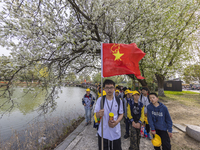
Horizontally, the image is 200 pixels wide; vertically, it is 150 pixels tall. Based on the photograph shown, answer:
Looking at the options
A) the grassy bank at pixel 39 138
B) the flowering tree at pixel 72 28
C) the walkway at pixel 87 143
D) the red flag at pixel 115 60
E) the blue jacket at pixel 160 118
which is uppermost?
the flowering tree at pixel 72 28

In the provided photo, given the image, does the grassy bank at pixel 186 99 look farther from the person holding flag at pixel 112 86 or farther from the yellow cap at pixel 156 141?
the person holding flag at pixel 112 86

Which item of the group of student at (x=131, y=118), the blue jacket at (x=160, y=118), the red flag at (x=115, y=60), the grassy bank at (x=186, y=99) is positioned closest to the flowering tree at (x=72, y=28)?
the red flag at (x=115, y=60)

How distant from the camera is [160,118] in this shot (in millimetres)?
3082

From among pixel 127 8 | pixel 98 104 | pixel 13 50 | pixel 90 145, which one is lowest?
pixel 90 145

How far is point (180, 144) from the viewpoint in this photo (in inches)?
160

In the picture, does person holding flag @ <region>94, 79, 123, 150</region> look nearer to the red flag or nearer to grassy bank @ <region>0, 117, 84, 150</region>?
the red flag

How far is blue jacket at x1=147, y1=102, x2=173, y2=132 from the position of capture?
3.03 metres

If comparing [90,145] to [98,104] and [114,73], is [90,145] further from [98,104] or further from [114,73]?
[114,73]

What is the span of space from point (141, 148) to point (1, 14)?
298 inches

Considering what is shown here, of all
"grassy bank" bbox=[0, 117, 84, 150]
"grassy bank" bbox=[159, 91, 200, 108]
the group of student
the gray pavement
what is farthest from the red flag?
"grassy bank" bbox=[159, 91, 200, 108]

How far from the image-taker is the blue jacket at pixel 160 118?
3027 millimetres

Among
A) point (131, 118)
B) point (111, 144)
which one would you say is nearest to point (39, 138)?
point (111, 144)

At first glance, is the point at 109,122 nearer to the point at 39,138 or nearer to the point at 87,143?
the point at 87,143

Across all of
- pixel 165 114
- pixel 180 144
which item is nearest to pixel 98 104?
pixel 165 114
